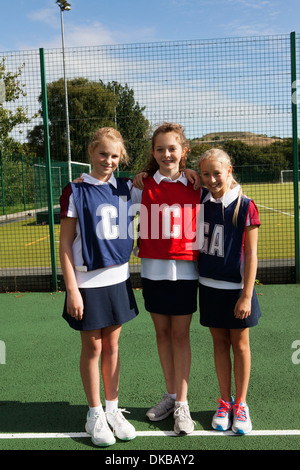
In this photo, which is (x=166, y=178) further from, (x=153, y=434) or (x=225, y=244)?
(x=153, y=434)

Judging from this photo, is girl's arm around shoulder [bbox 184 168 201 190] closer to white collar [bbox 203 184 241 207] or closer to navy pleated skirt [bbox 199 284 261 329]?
white collar [bbox 203 184 241 207]

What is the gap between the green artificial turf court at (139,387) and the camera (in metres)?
2.38

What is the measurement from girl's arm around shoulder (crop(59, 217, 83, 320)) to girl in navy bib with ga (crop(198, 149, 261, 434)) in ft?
2.35

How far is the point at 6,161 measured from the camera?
14789 millimetres

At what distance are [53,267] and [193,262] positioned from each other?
3.40 m

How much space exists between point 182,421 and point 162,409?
0.23 metres

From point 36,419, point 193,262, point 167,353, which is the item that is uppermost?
point 193,262

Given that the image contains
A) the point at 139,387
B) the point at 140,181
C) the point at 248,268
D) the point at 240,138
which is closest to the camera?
the point at 248,268

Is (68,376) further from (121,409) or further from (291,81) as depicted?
(291,81)

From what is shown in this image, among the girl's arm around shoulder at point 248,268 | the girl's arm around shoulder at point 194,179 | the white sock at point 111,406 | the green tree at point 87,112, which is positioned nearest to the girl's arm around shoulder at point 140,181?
the girl's arm around shoulder at point 194,179

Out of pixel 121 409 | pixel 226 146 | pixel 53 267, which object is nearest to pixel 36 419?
pixel 121 409

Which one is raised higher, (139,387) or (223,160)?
(223,160)

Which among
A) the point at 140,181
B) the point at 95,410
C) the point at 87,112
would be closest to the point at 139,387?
the point at 95,410

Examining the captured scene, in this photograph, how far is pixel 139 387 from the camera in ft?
9.87
